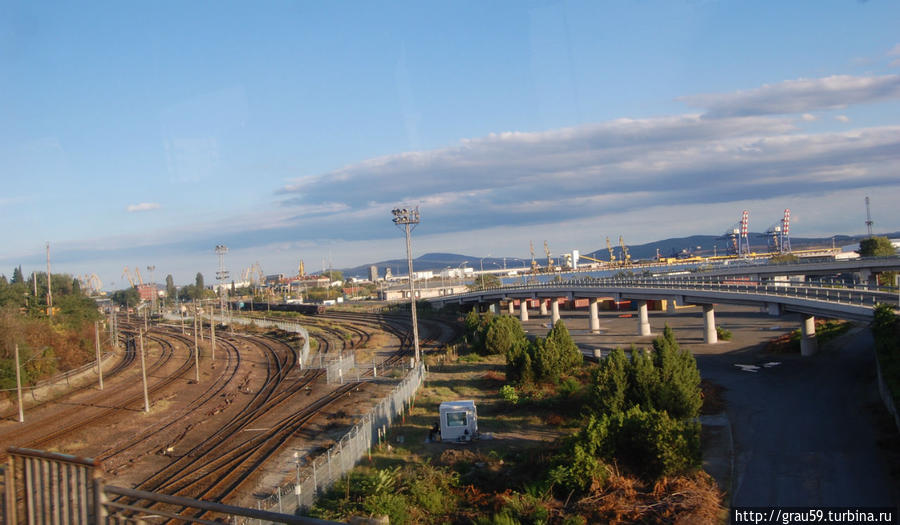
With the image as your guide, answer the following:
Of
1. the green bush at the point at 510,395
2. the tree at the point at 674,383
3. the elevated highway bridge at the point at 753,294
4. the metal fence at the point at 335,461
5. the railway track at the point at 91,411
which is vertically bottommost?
the green bush at the point at 510,395

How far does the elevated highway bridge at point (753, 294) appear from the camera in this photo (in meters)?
33.7

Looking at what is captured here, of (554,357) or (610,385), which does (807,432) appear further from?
(554,357)

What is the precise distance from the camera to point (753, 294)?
4303 centimetres

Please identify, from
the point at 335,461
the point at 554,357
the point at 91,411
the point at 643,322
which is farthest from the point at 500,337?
the point at 335,461

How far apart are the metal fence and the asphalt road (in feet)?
36.0

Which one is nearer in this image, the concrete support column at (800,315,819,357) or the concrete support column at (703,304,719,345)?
the concrete support column at (800,315,819,357)

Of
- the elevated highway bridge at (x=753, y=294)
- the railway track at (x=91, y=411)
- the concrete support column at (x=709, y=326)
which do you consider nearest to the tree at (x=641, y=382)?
the elevated highway bridge at (x=753, y=294)

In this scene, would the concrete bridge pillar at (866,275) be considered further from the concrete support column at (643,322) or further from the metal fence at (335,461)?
the metal fence at (335,461)

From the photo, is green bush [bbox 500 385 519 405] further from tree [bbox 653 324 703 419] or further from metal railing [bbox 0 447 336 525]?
metal railing [bbox 0 447 336 525]

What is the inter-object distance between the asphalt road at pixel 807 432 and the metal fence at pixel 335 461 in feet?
36.0

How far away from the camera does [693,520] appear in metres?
14.3

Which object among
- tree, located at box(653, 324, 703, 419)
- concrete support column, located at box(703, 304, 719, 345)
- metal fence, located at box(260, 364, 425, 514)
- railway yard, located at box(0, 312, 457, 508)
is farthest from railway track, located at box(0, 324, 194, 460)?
concrete support column, located at box(703, 304, 719, 345)

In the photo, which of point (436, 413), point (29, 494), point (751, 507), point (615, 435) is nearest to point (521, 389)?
point (436, 413)

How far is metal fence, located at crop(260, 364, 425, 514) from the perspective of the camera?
1622 centimetres
